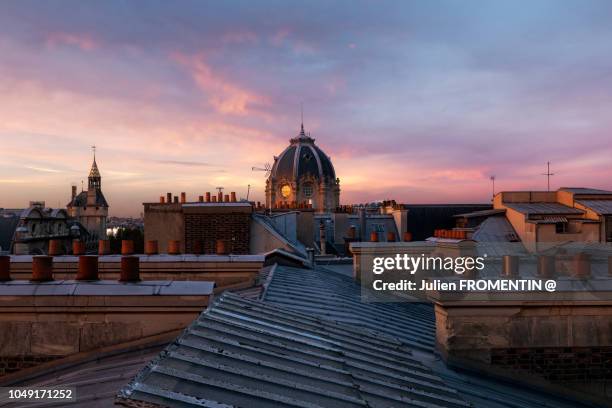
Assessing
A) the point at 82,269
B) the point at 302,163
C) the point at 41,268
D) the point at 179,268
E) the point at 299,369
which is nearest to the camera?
the point at 299,369

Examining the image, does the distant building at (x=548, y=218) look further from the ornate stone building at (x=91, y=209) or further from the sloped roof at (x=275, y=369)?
the ornate stone building at (x=91, y=209)

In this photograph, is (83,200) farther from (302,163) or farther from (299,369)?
(299,369)

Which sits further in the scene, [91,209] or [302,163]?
[302,163]

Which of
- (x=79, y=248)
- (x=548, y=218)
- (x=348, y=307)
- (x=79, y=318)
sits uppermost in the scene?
(x=548, y=218)

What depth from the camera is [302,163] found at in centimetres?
10006

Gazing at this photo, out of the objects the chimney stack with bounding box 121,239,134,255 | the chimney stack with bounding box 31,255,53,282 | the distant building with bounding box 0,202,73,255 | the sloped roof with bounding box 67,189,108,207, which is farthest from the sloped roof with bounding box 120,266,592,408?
the sloped roof with bounding box 67,189,108,207

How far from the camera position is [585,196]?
120ft

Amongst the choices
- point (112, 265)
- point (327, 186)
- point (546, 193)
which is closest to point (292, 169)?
point (327, 186)

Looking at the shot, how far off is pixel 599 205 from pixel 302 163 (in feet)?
226

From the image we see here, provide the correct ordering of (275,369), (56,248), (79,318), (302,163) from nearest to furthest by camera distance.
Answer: (275,369), (79,318), (56,248), (302,163)

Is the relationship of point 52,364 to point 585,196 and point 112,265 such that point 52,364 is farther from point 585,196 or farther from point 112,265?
point 585,196

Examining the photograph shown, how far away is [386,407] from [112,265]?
6833mm

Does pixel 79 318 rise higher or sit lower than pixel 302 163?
lower

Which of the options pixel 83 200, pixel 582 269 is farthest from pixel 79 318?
pixel 83 200
